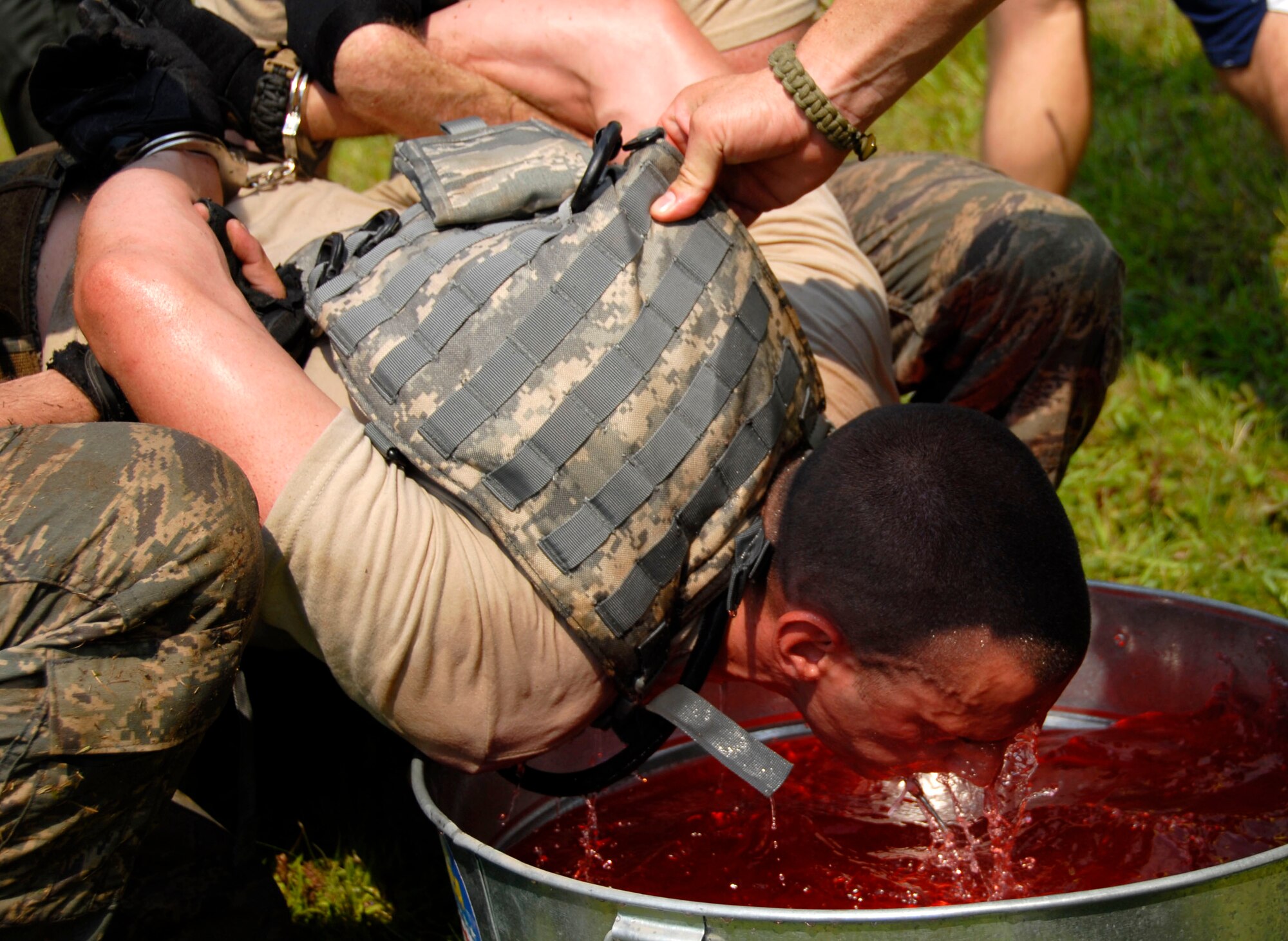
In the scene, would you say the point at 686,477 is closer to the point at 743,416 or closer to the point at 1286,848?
the point at 743,416

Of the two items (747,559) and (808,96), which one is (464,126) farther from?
(747,559)

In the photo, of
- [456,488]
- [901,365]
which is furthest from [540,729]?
[901,365]

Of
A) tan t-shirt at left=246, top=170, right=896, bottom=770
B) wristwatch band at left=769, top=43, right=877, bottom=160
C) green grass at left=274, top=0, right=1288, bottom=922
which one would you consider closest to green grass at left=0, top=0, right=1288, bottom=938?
green grass at left=274, top=0, right=1288, bottom=922

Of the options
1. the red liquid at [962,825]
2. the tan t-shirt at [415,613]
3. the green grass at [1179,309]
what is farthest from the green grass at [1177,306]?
the tan t-shirt at [415,613]

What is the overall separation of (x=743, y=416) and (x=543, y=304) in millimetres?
353

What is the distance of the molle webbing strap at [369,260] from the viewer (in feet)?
6.33

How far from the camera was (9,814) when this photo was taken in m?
1.42

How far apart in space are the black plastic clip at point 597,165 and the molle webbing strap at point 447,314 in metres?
0.13

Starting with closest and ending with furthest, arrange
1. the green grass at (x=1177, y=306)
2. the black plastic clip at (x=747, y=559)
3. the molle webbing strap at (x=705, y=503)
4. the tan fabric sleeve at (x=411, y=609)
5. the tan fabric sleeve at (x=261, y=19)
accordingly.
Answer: the tan fabric sleeve at (x=411, y=609) → the molle webbing strap at (x=705, y=503) → the black plastic clip at (x=747, y=559) → the tan fabric sleeve at (x=261, y=19) → the green grass at (x=1177, y=306)

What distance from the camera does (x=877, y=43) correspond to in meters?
1.95

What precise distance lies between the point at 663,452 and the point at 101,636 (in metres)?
0.79

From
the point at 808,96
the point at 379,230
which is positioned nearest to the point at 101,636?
the point at 379,230

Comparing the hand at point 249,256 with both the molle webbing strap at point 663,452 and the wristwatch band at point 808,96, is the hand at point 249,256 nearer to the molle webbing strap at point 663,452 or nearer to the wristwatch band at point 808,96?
the molle webbing strap at point 663,452

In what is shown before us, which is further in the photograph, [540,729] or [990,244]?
[990,244]
